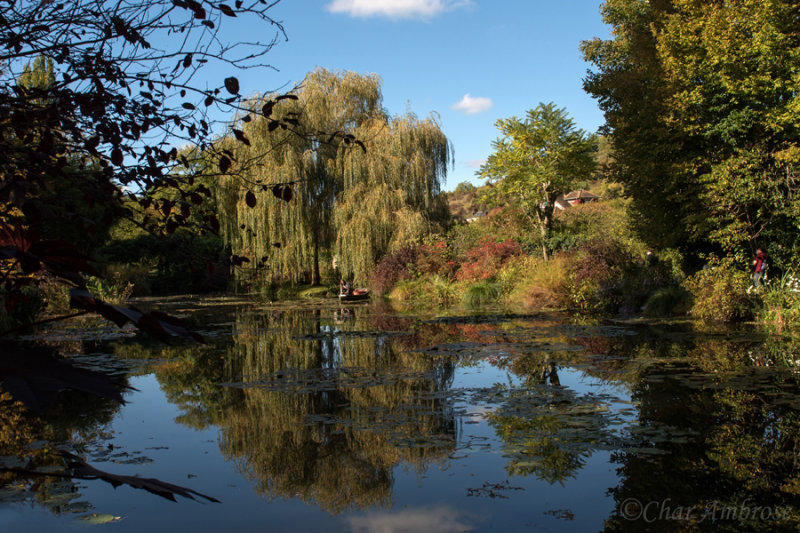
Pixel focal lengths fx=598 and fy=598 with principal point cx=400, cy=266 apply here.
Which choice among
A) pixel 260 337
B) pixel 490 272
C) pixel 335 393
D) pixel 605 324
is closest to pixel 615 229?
pixel 490 272

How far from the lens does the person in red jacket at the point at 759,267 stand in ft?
41.0

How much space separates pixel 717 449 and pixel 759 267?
9597mm

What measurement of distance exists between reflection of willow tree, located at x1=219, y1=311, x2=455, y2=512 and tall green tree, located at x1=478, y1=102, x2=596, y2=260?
14.6 m

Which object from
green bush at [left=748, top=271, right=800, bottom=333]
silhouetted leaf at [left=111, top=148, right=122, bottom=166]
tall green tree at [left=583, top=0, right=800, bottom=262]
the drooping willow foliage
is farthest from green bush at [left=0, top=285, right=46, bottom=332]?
green bush at [left=748, top=271, right=800, bottom=333]

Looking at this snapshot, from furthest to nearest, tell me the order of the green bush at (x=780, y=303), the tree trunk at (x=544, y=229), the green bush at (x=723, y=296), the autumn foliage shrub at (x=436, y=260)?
the autumn foliage shrub at (x=436, y=260) → the tree trunk at (x=544, y=229) → the green bush at (x=723, y=296) → the green bush at (x=780, y=303)

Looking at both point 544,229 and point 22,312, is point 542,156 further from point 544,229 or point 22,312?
point 22,312

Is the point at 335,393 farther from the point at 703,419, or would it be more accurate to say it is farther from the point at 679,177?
the point at 679,177

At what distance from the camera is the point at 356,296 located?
77.3 ft

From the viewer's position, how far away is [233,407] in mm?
6512

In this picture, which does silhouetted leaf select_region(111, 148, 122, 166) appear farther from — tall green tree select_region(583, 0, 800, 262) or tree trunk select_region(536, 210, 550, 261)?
tree trunk select_region(536, 210, 550, 261)

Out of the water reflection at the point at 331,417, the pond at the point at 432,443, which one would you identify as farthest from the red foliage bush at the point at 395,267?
the pond at the point at 432,443

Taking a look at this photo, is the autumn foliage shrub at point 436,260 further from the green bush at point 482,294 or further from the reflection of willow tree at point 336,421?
the reflection of willow tree at point 336,421

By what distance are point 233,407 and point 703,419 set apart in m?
4.67

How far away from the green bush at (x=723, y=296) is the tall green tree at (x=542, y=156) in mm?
10090
